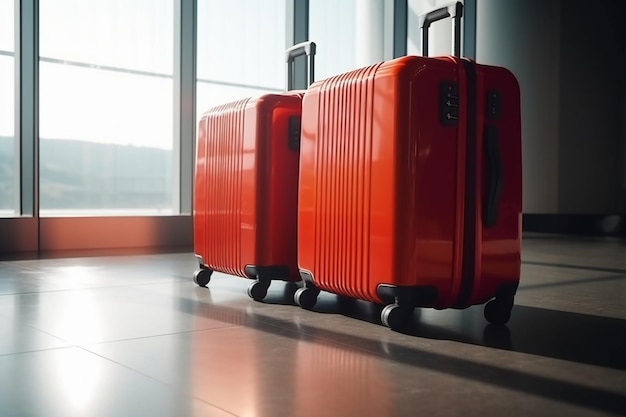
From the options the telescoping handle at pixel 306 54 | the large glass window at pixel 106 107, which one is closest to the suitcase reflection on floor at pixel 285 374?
the telescoping handle at pixel 306 54

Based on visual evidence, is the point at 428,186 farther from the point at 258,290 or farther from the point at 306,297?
the point at 258,290

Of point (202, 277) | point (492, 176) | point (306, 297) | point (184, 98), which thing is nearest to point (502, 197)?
point (492, 176)

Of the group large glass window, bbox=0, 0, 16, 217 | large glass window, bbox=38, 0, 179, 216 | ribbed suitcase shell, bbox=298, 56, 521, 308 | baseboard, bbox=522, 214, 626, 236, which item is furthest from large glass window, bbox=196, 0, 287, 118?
ribbed suitcase shell, bbox=298, 56, 521, 308

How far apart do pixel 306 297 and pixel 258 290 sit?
0.74ft

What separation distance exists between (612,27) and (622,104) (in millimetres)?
893

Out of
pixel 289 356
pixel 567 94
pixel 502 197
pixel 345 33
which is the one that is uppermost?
pixel 345 33

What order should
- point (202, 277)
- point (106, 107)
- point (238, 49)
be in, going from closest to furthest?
point (202, 277)
point (106, 107)
point (238, 49)

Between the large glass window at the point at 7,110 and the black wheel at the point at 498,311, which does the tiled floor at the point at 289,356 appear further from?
the large glass window at the point at 7,110

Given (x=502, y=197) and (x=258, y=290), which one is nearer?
(x=502, y=197)

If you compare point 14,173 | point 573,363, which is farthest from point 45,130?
point 573,363

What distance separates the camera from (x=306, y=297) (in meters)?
2.15

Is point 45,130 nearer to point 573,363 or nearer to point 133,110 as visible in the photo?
point 133,110

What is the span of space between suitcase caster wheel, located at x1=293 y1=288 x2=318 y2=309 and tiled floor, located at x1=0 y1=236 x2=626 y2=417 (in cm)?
3

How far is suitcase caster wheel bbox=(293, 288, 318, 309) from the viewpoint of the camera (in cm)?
215
